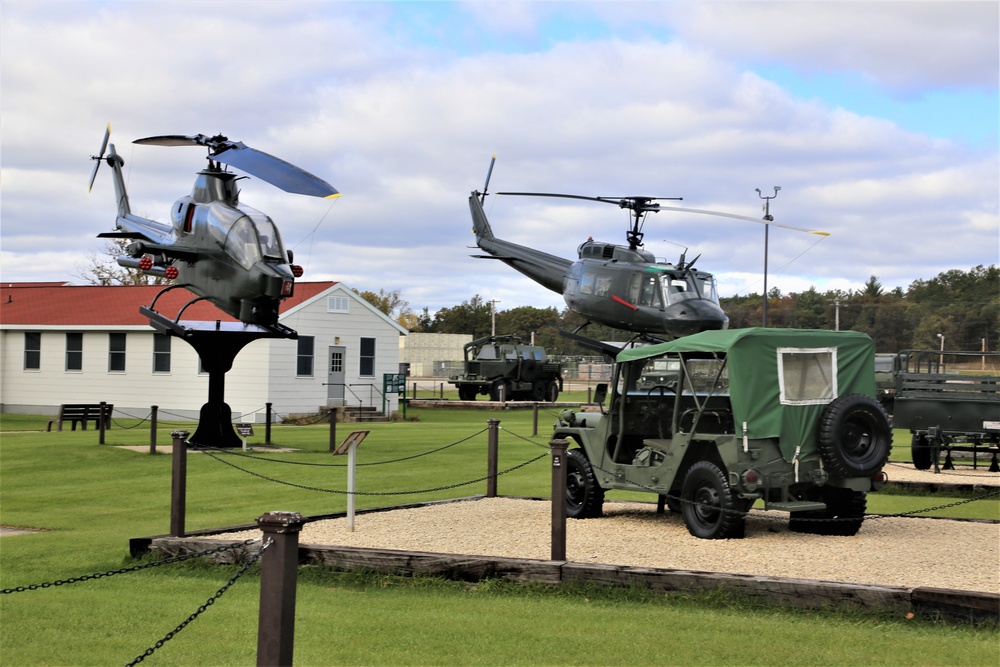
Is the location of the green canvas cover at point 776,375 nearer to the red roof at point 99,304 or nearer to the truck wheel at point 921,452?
the truck wheel at point 921,452

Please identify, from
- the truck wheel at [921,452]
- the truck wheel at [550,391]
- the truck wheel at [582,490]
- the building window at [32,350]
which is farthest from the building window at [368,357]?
the truck wheel at [582,490]

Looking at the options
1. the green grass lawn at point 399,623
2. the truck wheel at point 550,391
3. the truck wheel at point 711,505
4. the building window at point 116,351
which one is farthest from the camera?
the truck wheel at point 550,391

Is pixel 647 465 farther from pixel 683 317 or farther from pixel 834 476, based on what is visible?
pixel 683 317

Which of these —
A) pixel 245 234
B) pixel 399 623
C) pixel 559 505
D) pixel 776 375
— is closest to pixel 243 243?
pixel 245 234

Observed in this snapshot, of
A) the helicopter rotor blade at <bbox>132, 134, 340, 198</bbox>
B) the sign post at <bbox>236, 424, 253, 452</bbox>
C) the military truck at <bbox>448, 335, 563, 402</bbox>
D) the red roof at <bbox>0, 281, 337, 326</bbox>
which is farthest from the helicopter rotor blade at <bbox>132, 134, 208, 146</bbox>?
the military truck at <bbox>448, 335, 563, 402</bbox>

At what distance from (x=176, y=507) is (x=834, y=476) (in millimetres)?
6640

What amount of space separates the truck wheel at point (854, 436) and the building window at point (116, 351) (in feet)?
98.9

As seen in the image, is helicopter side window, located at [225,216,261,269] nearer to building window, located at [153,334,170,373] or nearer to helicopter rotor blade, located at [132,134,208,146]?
helicopter rotor blade, located at [132,134,208,146]

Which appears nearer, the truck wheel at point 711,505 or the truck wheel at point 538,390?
the truck wheel at point 711,505

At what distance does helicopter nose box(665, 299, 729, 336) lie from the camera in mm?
28203

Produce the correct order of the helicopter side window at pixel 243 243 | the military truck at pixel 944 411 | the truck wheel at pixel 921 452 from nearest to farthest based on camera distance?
the military truck at pixel 944 411 → the truck wheel at pixel 921 452 → the helicopter side window at pixel 243 243

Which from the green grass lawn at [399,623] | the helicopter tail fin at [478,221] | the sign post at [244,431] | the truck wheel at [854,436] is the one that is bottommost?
the green grass lawn at [399,623]

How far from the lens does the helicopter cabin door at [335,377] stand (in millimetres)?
37625

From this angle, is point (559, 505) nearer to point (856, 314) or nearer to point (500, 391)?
point (500, 391)
